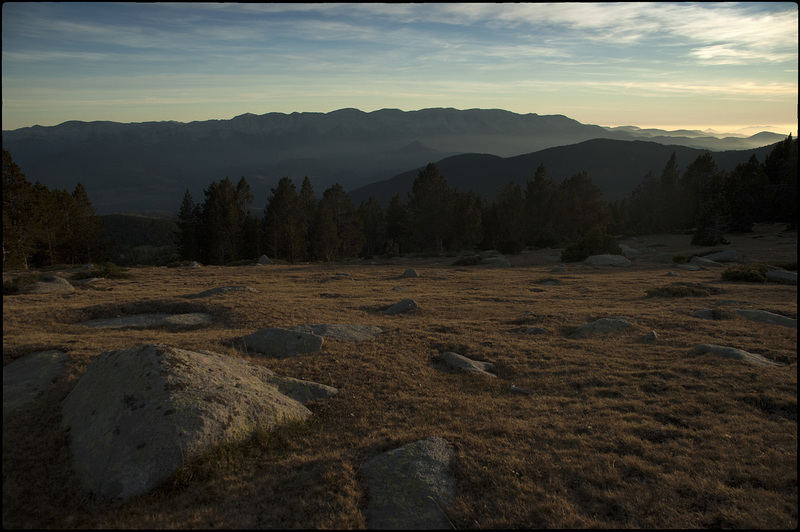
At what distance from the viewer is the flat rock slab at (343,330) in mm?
14477

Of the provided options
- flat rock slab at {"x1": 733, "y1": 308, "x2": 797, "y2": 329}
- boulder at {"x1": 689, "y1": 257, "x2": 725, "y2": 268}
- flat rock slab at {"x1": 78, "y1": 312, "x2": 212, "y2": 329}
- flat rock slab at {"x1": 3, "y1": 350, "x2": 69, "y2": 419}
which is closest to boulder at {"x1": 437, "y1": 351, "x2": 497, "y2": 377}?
flat rock slab at {"x1": 3, "y1": 350, "x2": 69, "y2": 419}

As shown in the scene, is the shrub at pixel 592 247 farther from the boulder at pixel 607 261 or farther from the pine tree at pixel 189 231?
the pine tree at pixel 189 231

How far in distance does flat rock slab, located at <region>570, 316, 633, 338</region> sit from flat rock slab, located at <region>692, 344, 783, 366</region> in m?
3.16

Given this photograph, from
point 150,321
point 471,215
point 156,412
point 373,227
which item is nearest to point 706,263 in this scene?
point 471,215

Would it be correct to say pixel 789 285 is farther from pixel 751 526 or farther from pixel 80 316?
pixel 80 316

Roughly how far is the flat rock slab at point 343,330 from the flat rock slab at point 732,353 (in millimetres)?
10723

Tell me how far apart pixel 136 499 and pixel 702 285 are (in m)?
28.6

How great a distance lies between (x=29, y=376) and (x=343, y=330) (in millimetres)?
8596

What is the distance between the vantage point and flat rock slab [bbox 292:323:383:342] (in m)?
14.5

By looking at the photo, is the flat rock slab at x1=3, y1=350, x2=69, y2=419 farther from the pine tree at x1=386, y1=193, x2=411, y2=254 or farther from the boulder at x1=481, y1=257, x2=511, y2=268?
the pine tree at x1=386, y1=193, x2=411, y2=254

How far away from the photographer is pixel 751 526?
5457mm

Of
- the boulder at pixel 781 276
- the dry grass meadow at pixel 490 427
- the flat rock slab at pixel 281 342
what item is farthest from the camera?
the boulder at pixel 781 276

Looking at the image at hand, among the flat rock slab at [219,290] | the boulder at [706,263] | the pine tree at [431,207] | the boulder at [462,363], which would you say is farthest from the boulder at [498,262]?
the boulder at [462,363]

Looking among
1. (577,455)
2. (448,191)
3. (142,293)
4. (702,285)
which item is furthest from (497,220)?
(577,455)
